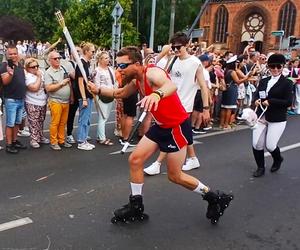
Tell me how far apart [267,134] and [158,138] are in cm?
237

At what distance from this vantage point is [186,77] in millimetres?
6074

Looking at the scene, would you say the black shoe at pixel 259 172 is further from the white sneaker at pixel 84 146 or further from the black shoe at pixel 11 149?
the black shoe at pixel 11 149

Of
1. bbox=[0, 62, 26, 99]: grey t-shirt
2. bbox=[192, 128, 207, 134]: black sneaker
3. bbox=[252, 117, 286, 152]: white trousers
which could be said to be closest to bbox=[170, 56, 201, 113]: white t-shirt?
bbox=[252, 117, 286, 152]: white trousers

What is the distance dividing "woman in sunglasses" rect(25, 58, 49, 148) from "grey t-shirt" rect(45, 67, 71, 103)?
18 cm

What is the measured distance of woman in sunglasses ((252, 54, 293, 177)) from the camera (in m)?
5.75

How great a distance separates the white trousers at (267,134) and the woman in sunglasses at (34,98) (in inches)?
142

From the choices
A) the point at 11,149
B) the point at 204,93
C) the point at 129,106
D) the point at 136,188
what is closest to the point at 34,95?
the point at 11,149

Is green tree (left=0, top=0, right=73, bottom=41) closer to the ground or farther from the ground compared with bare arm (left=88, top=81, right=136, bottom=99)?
farther from the ground

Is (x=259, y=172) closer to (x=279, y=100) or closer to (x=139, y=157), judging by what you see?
(x=279, y=100)

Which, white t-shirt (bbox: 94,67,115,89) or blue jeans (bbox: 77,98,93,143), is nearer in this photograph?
blue jeans (bbox: 77,98,93,143)

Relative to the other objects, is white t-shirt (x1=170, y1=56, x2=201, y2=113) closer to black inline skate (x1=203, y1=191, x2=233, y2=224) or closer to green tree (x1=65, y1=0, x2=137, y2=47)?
black inline skate (x1=203, y1=191, x2=233, y2=224)

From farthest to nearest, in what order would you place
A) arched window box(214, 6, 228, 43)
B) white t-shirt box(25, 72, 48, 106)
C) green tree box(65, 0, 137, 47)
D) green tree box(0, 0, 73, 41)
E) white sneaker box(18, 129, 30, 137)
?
1. green tree box(0, 0, 73, 41)
2. arched window box(214, 6, 228, 43)
3. green tree box(65, 0, 137, 47)
4. white sneaker box(18, 129, 30, 137)
5. white t-shirt box(25, 72, 48, 106)

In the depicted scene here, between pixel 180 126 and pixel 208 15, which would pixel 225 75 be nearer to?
pixel 180 126

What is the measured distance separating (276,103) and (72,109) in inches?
141
